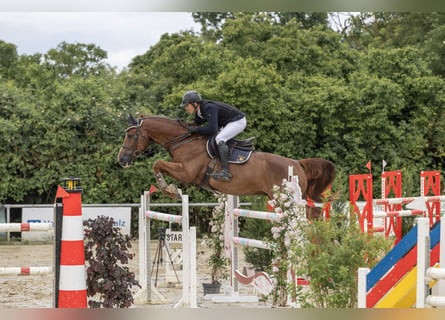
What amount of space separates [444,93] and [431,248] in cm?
1064

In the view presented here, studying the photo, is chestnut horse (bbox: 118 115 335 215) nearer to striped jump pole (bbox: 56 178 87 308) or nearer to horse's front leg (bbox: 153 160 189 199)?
horse's front leg (bbox: 153 160 189 199)

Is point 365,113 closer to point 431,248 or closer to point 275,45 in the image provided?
point 275,45

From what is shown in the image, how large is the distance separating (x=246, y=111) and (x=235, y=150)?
19.2 ft

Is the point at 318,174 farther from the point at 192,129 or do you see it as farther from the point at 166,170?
the point at 166,170

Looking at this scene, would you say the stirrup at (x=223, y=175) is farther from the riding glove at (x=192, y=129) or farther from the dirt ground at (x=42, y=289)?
the dirt ground at (x=42, y=289)

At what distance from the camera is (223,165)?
722 centimetres

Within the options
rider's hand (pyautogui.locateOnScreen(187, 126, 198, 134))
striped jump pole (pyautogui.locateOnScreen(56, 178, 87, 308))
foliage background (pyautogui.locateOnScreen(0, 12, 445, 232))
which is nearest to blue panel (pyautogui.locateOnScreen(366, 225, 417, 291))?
striped jump pole (pyautogui.locateOnScreen(56, 178, 87, 308))

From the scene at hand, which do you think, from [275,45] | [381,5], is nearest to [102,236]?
[381,5]

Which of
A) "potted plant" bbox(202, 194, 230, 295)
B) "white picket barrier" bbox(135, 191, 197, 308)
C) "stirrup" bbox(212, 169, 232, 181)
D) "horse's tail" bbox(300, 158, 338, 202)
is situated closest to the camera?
"white picket barrier" bbox(135, 191, 197, 308)

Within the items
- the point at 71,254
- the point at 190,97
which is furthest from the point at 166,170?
the point at 71,254

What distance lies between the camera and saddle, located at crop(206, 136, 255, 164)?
730 centimetres

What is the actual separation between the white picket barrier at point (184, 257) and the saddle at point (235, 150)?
81 centimetres

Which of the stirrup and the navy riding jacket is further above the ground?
the navy riding jacket

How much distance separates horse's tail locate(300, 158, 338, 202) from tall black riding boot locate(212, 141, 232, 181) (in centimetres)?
82
